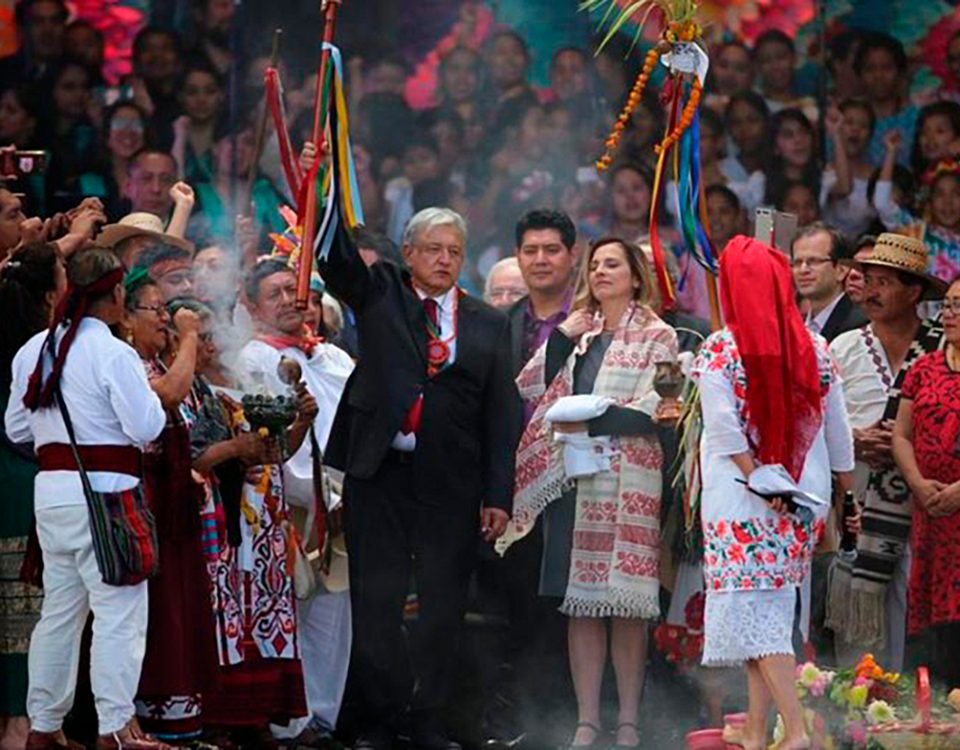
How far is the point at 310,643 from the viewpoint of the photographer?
1075 centimetres

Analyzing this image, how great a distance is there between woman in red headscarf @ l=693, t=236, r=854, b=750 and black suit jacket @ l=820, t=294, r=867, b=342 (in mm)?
1890

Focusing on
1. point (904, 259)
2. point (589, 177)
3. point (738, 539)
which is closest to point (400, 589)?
point (738, 539)

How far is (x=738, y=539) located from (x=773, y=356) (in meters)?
0.72

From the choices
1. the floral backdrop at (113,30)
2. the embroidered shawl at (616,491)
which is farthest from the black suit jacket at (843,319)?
the floral backdrop at (113,30)

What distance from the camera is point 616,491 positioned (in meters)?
10.6

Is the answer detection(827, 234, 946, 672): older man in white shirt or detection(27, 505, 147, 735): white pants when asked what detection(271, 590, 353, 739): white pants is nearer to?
detection(27, 505, 147, 735): white pants

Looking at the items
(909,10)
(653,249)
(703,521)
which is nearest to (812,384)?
(703,521)

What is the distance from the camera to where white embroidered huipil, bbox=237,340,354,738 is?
1061cm

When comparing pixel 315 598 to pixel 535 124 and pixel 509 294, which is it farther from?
pixel 535 124

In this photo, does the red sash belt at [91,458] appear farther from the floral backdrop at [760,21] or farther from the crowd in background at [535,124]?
the floral backdrop at [760,21]

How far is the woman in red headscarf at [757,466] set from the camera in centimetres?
952

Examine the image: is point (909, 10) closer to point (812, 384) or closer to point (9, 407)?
point (812, 384)

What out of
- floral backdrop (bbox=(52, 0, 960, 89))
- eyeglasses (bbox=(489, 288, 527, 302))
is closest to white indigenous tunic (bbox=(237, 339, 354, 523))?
eyeglasses (bbox=(489, 288, 527, 302))

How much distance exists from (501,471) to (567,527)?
0.41 metres
